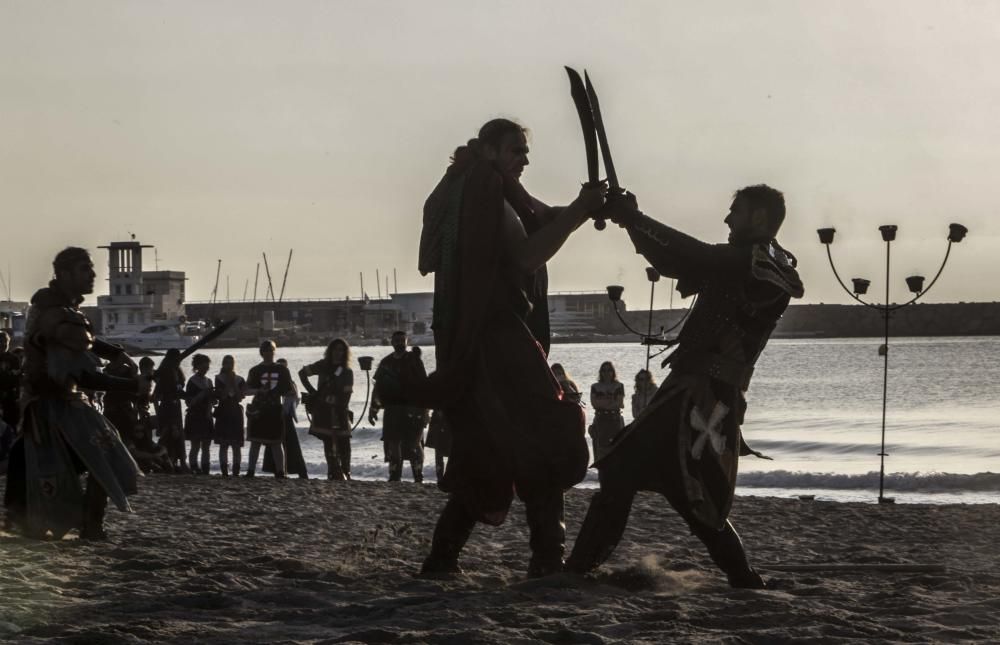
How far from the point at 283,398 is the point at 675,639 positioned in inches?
415

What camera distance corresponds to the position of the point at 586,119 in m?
5.59

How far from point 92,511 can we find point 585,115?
347cm

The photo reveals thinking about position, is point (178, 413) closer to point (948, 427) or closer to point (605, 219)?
point (605, 219)

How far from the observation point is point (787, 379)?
217 feet

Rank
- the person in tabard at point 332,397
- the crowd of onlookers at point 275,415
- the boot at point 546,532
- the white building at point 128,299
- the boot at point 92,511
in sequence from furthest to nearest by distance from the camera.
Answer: the white building at point 128,299 < the person in tabard at point 332,397 < the crowd of onlookers at point 275,415 < the boot at point 92,511 < the boot at point 546,532

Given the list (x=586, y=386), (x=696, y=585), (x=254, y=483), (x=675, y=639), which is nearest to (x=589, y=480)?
(x=254, y=483)

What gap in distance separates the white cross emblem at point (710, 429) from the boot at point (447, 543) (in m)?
1.00

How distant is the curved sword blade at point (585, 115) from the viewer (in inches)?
217

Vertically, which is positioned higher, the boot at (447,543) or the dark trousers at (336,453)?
the boot at (447,543)

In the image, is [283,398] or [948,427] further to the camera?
[948,427]

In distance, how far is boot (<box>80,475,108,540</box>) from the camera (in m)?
7.36

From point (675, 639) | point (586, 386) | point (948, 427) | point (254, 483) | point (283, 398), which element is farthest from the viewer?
point (586, 386)

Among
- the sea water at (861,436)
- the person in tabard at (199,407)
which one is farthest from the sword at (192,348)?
the sea water at (861,436)

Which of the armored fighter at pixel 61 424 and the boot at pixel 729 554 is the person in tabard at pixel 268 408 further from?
the boot at pixel 729 554
